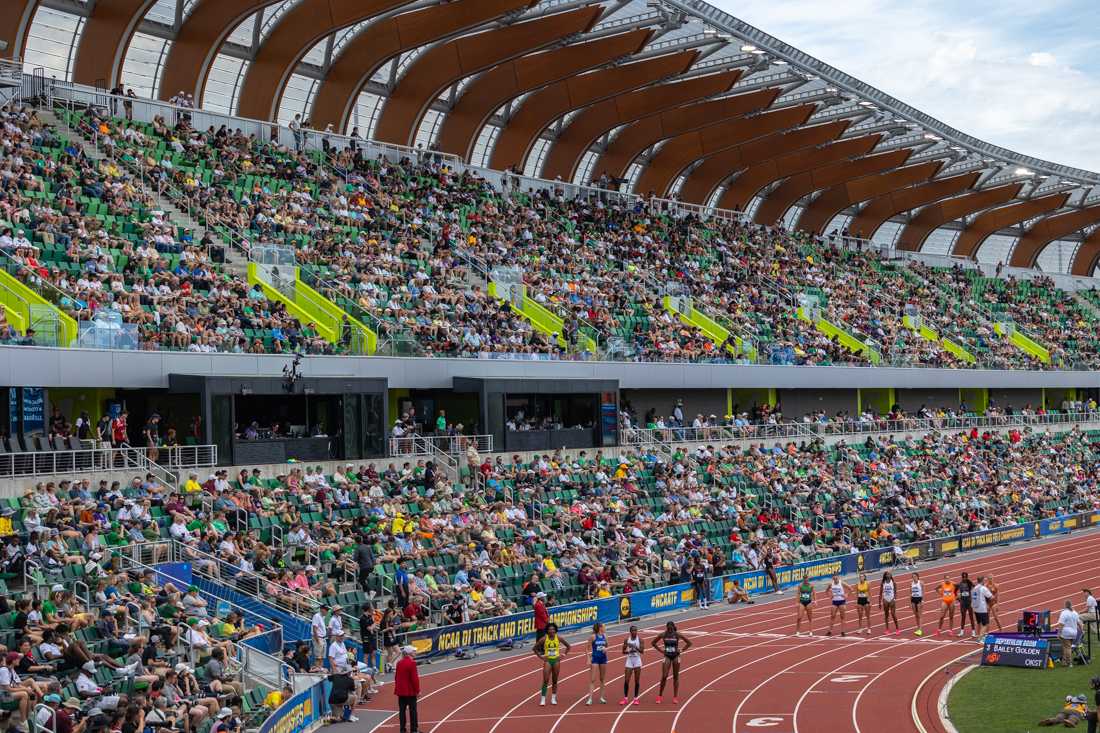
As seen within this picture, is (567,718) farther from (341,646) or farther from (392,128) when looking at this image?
(392,128)

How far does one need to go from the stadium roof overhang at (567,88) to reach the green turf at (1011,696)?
27.8 meters

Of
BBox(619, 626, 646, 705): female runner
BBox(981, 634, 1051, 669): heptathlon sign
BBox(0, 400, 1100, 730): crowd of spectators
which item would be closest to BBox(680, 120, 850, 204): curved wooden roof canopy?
BBox(0, 400, 1100, 730): crowd of spectators

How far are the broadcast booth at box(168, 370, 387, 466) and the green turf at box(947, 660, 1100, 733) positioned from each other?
51.6 ft

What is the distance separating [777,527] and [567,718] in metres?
18.9

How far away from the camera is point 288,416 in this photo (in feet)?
108

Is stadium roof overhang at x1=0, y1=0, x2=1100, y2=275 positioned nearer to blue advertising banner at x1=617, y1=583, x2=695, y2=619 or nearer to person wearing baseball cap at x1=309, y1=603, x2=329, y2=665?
blue advertising banner at x1=617, y1=583, x2=695, y2=619

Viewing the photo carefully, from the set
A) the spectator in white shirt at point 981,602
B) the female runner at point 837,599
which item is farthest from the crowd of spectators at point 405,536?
the spectator in white shirt at point 981,602

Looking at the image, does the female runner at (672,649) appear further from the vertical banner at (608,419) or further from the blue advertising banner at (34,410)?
the vertical banner at (608,419)

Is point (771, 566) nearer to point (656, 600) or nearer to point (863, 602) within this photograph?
point (656, 600)

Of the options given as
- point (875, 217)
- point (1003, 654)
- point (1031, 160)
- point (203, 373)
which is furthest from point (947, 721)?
point (875, 217)

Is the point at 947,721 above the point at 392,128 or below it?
below

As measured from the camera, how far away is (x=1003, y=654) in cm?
2420

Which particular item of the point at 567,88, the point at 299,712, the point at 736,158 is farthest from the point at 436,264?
the point at 736,158

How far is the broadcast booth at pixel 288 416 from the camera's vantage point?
3009 centimetres
